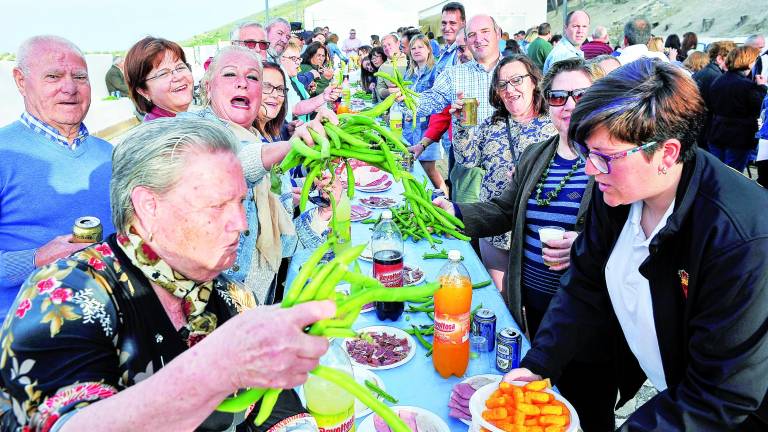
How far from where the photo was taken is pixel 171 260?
1548mm

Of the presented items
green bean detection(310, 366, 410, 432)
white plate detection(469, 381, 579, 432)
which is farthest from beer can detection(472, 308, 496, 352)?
green bean detection(310, 366, 410, 432)

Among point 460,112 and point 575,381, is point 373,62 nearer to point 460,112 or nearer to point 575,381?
point 460,112

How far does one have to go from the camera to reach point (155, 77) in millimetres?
3502

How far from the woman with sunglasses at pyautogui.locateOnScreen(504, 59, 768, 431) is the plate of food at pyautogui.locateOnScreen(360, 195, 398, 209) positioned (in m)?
2.74

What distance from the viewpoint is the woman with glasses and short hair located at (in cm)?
348

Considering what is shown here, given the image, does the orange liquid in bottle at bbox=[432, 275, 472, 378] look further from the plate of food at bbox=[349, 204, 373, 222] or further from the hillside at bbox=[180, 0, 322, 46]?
the hillside at bbox=[180, 0, 322, 46]

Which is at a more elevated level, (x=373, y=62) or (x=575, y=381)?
(x=373, y=62)

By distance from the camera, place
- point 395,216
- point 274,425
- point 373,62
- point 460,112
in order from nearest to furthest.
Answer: point 274,425, point 395,216, point 460,112, point 373,62

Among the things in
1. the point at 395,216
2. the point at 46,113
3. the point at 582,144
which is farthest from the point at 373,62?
the point at 582,144

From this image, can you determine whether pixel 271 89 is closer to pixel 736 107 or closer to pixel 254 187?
pixel 254 187

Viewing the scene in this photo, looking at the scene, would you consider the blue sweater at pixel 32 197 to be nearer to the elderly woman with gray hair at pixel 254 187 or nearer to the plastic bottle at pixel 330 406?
the elderly woman with gray hair at pixel 254 187

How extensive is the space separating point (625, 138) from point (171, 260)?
163 cm

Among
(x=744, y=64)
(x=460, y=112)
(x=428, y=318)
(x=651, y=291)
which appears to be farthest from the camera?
(x=744, y=64)

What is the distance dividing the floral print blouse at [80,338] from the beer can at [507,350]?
1.20 metres
